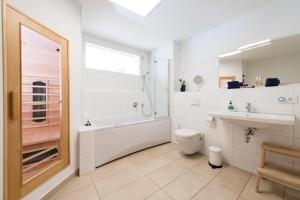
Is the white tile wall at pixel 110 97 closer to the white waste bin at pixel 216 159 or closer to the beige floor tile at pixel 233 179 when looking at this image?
the white waste bin at pixel 216 159

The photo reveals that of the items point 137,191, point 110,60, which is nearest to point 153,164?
point 137,191

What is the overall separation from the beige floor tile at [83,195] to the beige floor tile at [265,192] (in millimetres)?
1616

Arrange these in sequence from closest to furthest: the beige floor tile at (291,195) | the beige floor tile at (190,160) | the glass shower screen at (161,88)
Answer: the beige floor tile at (291,195), the beige floor tile at (190,160), the glass shower screen at (161,88)

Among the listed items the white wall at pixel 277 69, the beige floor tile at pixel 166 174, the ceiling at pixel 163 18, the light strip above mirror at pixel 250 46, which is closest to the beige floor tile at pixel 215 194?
the beige floor tile at pixel 166 174

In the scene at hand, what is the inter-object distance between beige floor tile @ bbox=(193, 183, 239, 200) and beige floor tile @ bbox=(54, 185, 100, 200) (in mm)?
1092

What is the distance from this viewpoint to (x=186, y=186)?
5.03 feet

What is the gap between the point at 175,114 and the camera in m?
2.92

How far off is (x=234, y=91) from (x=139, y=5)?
192 centimetres

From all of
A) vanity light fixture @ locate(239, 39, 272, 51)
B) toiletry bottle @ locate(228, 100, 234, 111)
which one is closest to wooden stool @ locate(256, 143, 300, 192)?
toiletry bottle @ locate(228, 100, 234, 111)

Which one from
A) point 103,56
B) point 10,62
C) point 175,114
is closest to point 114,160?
point 175,114

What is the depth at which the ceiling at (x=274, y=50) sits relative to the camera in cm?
159

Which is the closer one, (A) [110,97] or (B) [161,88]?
(A) [110,97]

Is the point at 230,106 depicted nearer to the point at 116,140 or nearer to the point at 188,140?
the point at 188,140

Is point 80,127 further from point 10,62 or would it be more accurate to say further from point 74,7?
point 74,7
